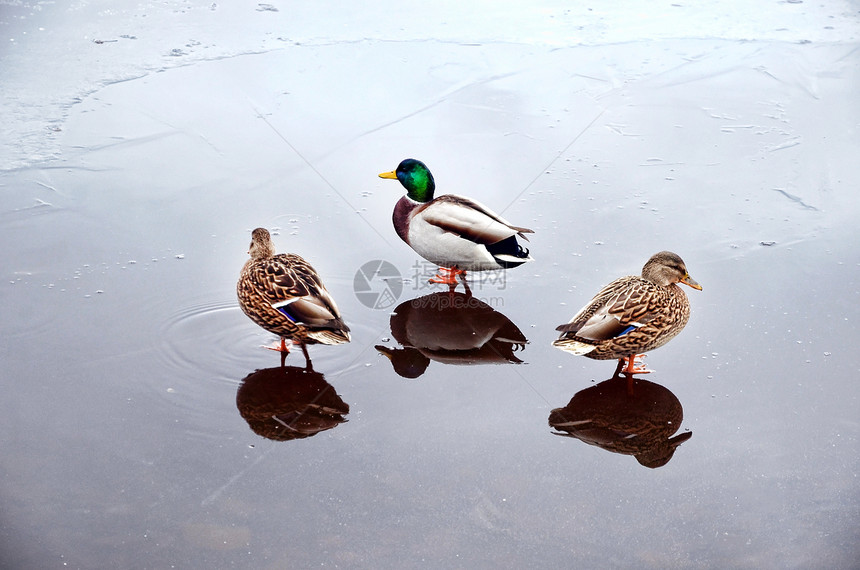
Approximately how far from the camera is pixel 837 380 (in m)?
3.67

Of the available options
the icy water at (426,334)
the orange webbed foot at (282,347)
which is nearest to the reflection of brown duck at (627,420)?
the icy water at (426,334)

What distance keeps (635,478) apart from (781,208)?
115 inches

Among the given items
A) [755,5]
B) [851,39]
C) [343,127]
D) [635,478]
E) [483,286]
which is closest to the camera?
[635,478]

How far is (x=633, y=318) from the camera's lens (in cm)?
356

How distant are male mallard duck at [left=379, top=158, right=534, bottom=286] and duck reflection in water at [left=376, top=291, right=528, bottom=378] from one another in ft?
0.85

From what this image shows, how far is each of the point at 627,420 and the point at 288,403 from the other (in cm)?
148

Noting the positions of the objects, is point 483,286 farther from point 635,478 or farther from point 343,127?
point 343,127

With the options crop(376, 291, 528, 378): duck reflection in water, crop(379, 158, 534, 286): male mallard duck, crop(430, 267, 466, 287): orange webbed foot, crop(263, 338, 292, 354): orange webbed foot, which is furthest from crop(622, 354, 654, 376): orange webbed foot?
crop(263, 338, 292, 354): orange webbed foot

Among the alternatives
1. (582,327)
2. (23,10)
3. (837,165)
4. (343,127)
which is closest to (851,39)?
(837,165)

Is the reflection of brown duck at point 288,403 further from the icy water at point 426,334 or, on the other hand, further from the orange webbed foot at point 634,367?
the orange webbed foot at point 634,367

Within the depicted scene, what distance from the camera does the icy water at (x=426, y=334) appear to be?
288 centimetres

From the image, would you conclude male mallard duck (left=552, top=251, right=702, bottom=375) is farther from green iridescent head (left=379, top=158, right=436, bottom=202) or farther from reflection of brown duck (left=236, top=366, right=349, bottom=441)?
green iridescent head (left=379, top=158, right=436, bottom=202)

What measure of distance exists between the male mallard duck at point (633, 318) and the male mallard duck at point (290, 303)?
3.39 feet

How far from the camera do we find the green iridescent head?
4.86 meters
